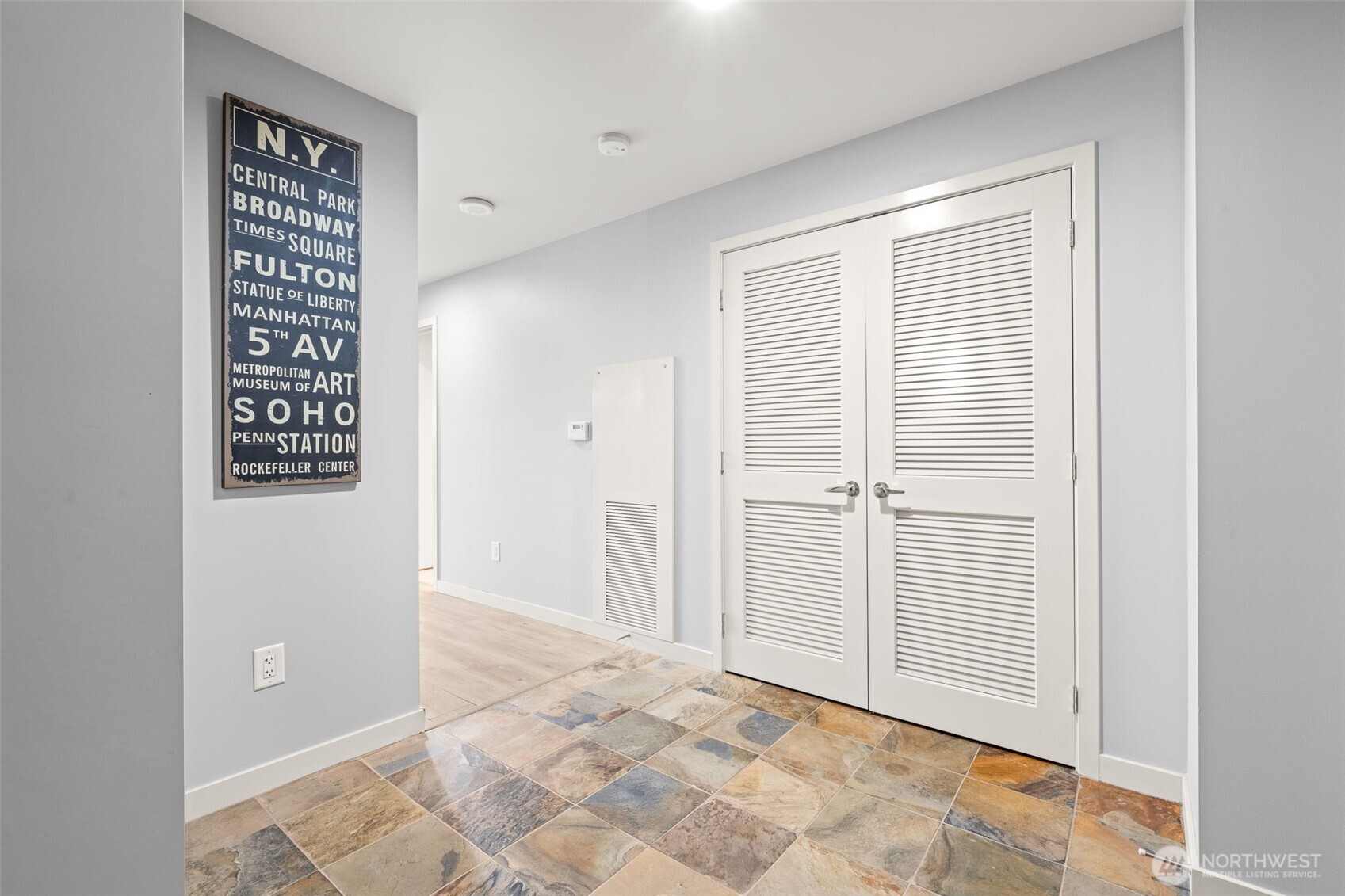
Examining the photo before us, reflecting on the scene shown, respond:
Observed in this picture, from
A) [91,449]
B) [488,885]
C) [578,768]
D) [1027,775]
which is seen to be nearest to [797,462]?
[1027,775]

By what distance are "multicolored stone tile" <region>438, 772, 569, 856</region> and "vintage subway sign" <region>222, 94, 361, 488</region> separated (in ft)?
3.79

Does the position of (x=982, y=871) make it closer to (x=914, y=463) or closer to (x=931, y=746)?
(x=931, y=746)

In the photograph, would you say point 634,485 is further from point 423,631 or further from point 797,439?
point 423,631

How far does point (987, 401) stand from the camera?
2.32 m

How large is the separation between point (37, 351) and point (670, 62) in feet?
6.62

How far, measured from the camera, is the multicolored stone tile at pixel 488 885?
1.58m

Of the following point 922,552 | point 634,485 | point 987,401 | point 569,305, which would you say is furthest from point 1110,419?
point 569,305

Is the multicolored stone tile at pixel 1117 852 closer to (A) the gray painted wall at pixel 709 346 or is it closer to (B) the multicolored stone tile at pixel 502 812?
(A) the gray painted wall at pixel 709 346

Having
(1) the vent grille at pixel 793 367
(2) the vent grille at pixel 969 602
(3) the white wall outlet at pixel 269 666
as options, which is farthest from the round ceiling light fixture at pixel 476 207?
(2) the vent grille at pixel 969 602

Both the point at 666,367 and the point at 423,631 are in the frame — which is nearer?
the point at 666,367

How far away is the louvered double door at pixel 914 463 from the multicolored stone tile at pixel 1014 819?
0.31 metres

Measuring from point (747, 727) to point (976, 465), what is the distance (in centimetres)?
134

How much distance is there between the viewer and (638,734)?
95.7 inches

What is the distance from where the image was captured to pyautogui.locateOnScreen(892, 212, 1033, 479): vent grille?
2250mm
